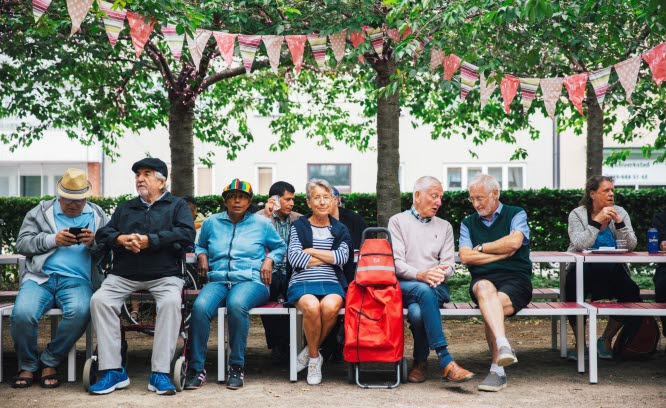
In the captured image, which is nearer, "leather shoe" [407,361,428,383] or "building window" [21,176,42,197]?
"leather shoe" [407,361,428,383]

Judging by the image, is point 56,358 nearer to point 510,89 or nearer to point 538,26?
point 510,89

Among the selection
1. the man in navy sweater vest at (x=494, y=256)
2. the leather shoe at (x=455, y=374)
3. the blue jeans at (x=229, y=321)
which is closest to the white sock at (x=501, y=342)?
the man in navy sweater vest at (x=494, y=256)

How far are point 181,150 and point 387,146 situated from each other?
3.12 m

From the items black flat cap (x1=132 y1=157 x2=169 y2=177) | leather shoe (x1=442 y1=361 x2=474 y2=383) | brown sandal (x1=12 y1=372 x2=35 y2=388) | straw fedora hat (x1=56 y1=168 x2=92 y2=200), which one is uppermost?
black flat cap (x1=132 y1=157 x2=169 y2=177)

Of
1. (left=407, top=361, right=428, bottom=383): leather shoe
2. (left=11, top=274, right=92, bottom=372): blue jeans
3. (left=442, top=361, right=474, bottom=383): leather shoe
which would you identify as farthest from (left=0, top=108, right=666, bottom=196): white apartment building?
(left=442, top=361, right=474, bottom=383): leather shoe

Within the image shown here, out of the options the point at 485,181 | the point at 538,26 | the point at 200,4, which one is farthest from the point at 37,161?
the point at 485,181

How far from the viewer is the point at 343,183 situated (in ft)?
78.6

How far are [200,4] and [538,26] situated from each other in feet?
11.8

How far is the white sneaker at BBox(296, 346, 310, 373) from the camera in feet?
20.5

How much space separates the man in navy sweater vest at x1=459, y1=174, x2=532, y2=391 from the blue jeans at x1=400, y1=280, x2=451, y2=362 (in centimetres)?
34

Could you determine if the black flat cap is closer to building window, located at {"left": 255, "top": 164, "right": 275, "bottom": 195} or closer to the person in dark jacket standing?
the person in dark jacket standing

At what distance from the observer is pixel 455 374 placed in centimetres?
586

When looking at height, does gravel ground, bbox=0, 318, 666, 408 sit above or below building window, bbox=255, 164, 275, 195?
below

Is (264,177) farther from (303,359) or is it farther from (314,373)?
(314,373)
